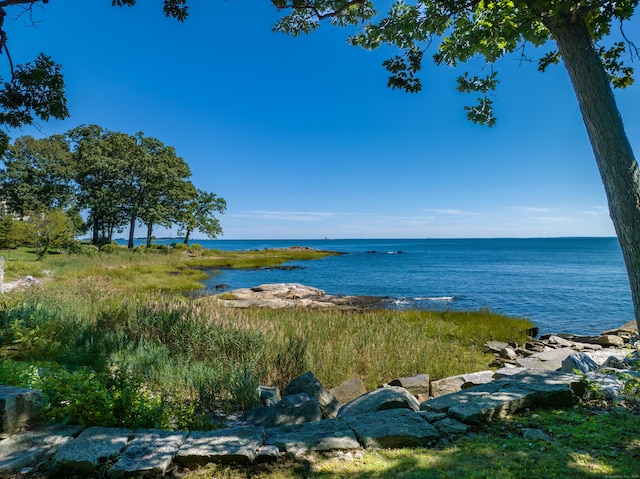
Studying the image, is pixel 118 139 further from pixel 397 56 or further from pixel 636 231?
pixel 636 231

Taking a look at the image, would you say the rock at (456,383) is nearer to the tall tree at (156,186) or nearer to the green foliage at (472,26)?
the green foliage at (472,26)

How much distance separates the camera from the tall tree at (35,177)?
4041cm

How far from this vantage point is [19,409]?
319 centimetres

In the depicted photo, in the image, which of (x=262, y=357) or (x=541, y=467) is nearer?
(x=541, y=467)

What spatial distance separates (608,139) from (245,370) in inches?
227

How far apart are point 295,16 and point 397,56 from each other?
2.01 metres

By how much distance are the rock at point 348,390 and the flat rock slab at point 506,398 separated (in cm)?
222

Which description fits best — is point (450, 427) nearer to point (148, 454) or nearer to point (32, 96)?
point (148, 454)

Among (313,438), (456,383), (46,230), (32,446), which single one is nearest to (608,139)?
(313,438)

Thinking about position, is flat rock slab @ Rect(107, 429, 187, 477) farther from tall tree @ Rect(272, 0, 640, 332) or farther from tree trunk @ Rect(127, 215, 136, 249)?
tree trunk @ Rect(127, 215, 136, 249)

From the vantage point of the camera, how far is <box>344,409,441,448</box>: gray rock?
3.28 m

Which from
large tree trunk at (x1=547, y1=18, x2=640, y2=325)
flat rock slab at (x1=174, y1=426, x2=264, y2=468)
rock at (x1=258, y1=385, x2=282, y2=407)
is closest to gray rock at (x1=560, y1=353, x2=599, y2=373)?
large tree trunk at (x1=547, y1=18, x2=640, y2=325)

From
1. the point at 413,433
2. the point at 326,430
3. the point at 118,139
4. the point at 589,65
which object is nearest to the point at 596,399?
the point at 413,433

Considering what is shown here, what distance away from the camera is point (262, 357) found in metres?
7.03
